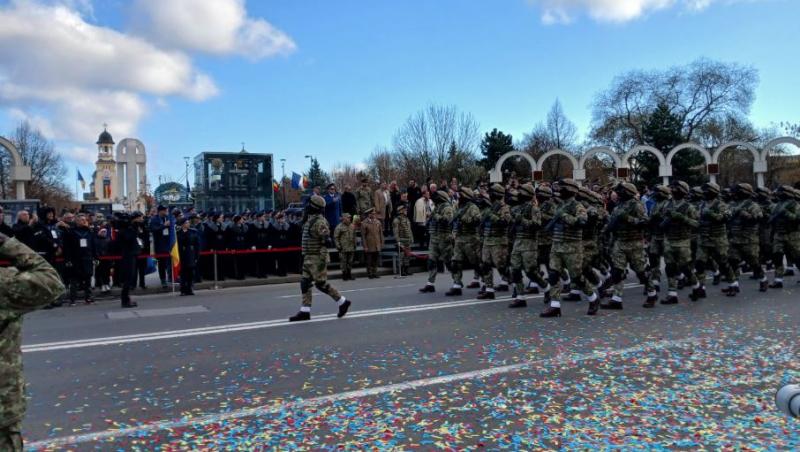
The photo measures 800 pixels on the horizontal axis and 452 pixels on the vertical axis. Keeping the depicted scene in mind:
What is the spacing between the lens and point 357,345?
7715mm

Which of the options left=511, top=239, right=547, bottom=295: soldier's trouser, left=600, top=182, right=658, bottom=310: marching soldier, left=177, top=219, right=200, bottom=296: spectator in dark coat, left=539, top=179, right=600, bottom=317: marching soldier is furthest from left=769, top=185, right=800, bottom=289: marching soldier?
left=177, top=219, right=200, bottom=296: spectator in dark coat

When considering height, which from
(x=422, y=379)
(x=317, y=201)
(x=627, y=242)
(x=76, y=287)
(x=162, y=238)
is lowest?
(x=422, y=379)

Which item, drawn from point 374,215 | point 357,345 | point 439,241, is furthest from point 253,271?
point 357,345

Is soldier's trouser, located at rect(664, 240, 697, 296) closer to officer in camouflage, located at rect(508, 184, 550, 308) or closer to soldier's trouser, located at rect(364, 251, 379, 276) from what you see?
officer in camouflage, located at rect(508, 184, 550, 308)

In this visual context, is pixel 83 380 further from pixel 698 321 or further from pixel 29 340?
pixel 698 321

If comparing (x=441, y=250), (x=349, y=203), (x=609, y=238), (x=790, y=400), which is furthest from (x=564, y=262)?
(x=349, y=203)

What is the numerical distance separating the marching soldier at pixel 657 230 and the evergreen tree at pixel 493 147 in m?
40.4

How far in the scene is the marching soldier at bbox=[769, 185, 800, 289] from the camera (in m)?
12.3

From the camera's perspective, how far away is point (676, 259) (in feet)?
34.8

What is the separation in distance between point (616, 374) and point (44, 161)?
64.0 m

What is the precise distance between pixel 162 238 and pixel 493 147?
39.0m

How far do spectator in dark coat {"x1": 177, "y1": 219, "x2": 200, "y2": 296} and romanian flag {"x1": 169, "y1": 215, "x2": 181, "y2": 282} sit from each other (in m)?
0.10

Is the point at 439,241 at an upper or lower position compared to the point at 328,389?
upper

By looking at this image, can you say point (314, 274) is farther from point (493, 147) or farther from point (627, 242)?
point (493, 147)
